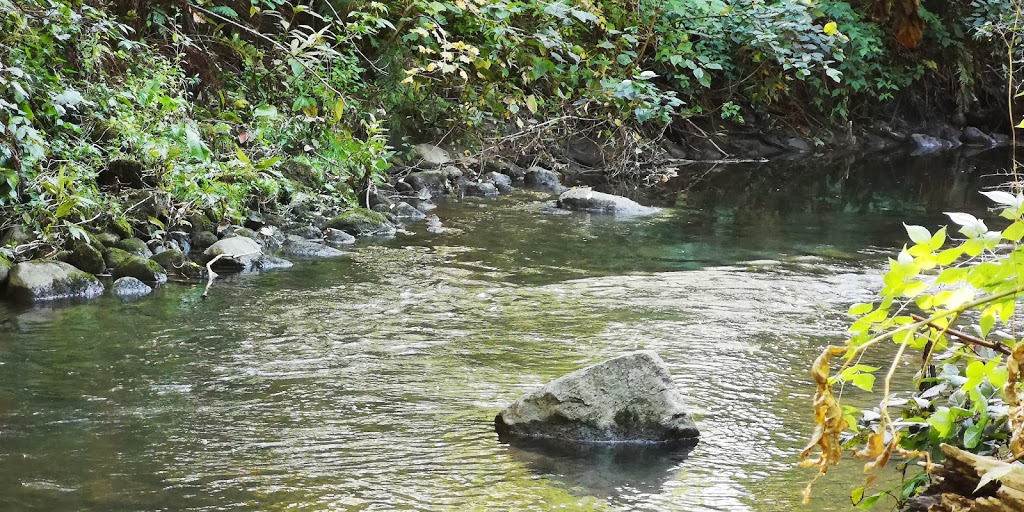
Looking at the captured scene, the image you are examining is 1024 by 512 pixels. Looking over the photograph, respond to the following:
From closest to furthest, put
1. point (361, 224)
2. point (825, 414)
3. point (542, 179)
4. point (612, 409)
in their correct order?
point (825, 414)
point (612, 409)
point (361, 224)
point (542, 179)

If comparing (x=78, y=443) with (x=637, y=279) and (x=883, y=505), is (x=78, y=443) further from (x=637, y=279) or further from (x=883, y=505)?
(x=637, y=279)

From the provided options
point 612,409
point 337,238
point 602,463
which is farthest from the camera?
point 337,238

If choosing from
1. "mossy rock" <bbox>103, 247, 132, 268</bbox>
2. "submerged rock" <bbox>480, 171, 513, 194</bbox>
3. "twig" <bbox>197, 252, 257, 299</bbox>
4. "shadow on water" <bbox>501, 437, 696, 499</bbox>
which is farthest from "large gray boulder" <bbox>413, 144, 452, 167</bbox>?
"shadow on water" <bbox>501, 437, 696, 499</bbox>

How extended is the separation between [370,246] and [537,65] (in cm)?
190

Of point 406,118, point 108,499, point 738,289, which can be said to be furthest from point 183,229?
point 406,118

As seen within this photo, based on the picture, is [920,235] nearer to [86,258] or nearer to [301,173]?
[86,258]

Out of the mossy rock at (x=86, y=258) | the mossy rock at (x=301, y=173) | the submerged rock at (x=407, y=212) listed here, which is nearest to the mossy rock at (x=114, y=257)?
the mossy rock at (x=86, y=258)

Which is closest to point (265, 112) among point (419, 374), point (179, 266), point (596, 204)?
point (179, 266)

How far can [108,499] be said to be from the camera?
3158 mm

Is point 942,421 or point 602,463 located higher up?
point 942,421

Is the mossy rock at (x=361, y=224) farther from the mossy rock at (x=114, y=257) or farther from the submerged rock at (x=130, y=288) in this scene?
the submerged rock at (x=130, y=288)

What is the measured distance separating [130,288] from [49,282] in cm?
44

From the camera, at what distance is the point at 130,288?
6.09m

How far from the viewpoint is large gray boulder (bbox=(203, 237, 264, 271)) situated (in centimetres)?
686
